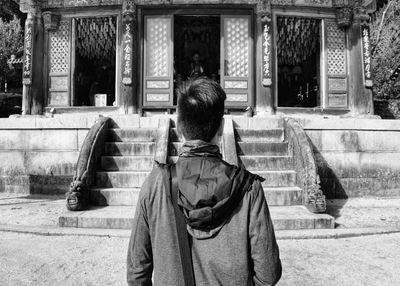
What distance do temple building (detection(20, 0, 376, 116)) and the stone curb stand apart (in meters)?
4.82

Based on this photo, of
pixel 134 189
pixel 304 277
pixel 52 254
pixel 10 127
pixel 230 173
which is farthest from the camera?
pixel 10 127

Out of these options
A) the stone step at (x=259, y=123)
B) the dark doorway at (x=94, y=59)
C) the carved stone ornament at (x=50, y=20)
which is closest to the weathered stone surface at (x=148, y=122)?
the stone step at (x=259, y=123)

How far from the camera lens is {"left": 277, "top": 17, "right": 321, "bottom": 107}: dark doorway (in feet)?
32.7

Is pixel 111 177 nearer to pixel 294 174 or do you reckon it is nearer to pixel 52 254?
pixel 52 254

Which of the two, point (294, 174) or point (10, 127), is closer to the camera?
point (294, 174)

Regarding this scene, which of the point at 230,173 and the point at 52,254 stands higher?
the point at 230,173

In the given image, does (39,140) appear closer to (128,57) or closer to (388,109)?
(128,57)

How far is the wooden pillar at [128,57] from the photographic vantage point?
8797 millimetres

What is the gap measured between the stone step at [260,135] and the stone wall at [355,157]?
2.68ft

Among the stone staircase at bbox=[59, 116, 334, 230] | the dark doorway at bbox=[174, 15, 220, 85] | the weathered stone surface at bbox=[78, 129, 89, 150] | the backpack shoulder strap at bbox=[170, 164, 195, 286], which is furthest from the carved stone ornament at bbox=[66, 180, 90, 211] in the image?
the dark doorway at bbox=[174, 15, 220, 85]

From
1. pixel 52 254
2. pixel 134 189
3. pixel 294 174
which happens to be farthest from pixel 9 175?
pixel 294 174

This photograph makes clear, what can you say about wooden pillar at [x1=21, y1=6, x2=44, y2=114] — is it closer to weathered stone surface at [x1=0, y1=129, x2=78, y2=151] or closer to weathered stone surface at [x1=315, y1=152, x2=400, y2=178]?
weathered stone surface at [x1=0, y1=129, x2=78, y2=151]

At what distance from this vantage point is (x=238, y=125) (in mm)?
7203

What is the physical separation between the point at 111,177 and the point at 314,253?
12.5ft
